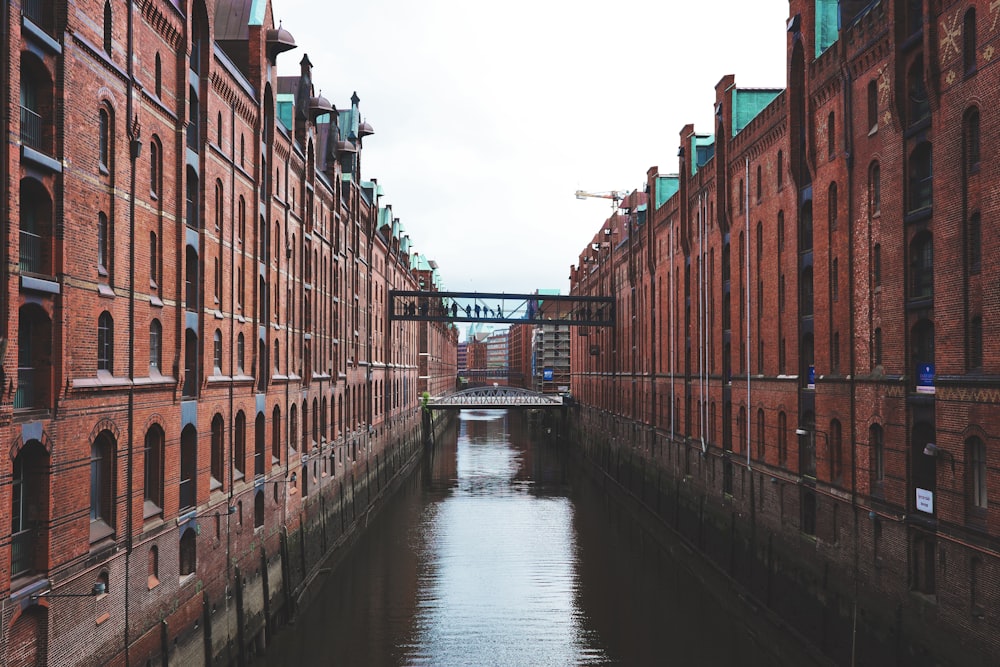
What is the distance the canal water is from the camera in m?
21.5

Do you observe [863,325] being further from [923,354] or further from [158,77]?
[158,77]

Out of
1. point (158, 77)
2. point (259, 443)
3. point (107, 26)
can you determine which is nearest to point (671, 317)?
point (259, 443)

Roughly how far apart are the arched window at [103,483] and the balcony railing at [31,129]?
4.98m

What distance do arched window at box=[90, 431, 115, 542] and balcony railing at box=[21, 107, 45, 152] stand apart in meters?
4.98

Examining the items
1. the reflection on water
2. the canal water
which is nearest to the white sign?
the canal water

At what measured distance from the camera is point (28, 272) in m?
11.9

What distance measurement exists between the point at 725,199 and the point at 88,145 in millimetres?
23783

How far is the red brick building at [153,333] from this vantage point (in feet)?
39.4

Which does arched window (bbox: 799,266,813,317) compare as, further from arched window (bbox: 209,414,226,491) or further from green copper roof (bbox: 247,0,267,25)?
green copper roof (bbox: 247,0,267,25)

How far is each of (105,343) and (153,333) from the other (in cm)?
252

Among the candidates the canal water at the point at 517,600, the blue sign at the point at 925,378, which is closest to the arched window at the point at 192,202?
the canal water at the point at 517,600

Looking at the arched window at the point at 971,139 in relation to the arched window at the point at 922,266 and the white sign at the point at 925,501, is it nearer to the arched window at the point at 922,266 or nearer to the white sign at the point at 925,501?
the arched window at the point at 922,266

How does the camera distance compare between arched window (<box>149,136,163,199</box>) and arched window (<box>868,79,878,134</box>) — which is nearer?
arched window (<box>149,136,163,199</box>)

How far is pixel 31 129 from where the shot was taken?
476 inches
